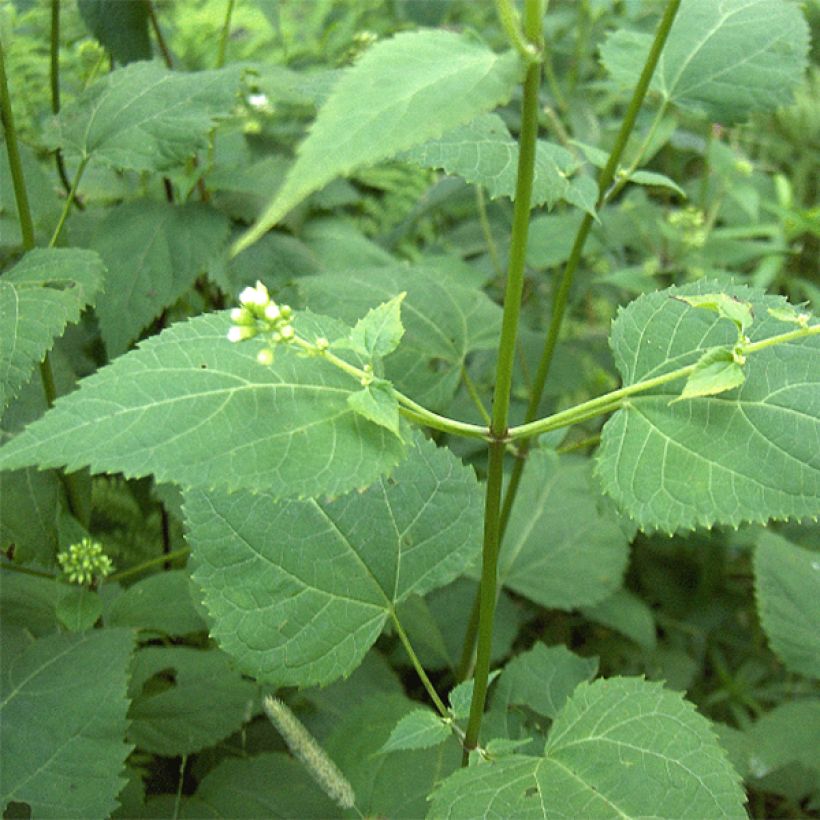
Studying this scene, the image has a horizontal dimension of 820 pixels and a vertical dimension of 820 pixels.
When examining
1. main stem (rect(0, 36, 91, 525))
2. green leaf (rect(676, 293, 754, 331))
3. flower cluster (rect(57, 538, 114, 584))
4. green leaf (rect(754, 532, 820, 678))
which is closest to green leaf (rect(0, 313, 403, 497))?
green leaf (rect(676, 293, 754, 331))

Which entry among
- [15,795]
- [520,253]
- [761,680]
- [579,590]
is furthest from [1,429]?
[761,680]

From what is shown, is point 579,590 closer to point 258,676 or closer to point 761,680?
point 761,680

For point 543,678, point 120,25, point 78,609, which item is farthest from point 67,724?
point 120,25

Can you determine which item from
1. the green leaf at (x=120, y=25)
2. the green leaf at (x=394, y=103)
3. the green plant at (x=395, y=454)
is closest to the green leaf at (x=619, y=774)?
the green plant at (x=395, y=454)

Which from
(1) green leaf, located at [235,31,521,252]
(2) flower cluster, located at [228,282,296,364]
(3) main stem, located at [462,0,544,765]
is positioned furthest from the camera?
(2) flower cluster, located at [228,282,296,364]

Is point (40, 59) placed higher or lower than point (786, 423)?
higher

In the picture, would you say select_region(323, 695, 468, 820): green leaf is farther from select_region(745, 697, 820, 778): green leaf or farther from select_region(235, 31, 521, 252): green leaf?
select_region(235, 31, 521, 252): green leaf
